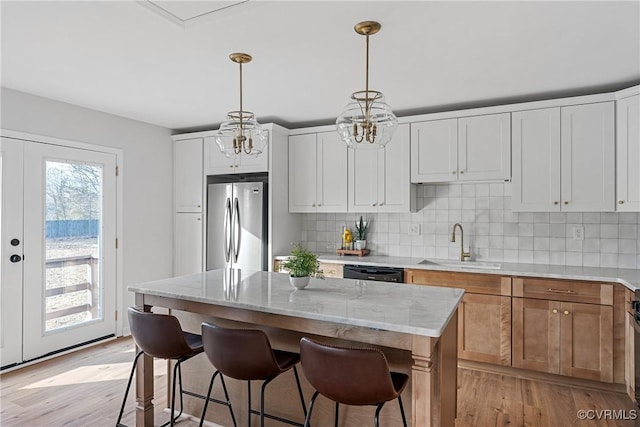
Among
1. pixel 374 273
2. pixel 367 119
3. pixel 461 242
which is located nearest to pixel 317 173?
pixel 374 273

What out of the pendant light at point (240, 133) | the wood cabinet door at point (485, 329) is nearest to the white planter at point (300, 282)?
the pendant light at point (240, 133)

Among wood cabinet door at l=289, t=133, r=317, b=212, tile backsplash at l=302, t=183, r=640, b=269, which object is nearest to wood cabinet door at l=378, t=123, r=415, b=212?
tile backsplash at l=302, t=183, r=640, b=269

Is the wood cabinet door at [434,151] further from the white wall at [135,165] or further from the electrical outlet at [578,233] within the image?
the white wall at [135,165]

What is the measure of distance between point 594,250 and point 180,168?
4.41 m

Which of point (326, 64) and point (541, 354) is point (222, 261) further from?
point (541, 354)

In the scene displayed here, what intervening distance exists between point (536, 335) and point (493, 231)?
105 centimetres

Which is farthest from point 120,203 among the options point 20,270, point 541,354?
point 541,354

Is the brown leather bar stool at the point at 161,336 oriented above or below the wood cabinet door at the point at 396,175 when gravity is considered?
below

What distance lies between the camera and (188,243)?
15.5 ft

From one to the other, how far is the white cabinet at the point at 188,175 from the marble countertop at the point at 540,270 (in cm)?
177

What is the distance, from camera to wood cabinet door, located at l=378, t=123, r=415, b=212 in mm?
3902

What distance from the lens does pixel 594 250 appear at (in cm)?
348

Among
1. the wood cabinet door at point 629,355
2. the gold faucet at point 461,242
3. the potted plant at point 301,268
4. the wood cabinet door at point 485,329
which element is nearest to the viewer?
the potted plant at point 301,268

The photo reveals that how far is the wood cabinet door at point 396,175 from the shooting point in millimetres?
3902
